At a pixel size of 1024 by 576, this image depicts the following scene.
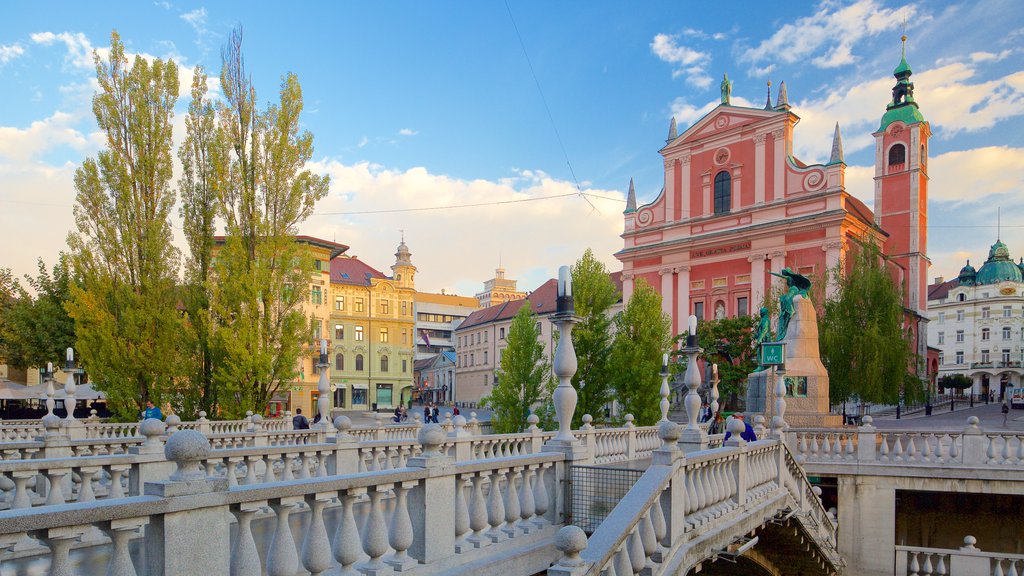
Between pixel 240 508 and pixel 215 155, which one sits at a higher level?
pixel 215 155

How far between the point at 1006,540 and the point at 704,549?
42.0 feet

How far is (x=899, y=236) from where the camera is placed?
2074 inches

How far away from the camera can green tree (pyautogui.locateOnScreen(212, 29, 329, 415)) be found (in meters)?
21.2

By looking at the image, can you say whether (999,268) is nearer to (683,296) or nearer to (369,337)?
(683,296)

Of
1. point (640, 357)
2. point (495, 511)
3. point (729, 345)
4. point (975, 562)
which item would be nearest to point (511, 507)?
point (495, 511)

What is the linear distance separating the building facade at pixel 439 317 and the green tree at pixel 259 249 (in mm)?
74390

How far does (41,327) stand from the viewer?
107 ft

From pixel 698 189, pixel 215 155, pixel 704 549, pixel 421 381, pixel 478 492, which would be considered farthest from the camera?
pixel 421 381

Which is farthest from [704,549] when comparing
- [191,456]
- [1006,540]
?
[1006,540]

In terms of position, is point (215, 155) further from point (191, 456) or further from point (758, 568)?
point (191, 456)

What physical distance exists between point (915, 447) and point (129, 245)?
23930mm

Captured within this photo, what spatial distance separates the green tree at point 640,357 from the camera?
82.4 feet

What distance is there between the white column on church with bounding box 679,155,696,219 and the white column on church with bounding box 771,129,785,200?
595 cm

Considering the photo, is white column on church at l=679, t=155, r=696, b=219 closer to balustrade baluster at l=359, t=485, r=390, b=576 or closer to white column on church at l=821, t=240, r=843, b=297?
white column on church at l=821, t=240, r=843, b=297
